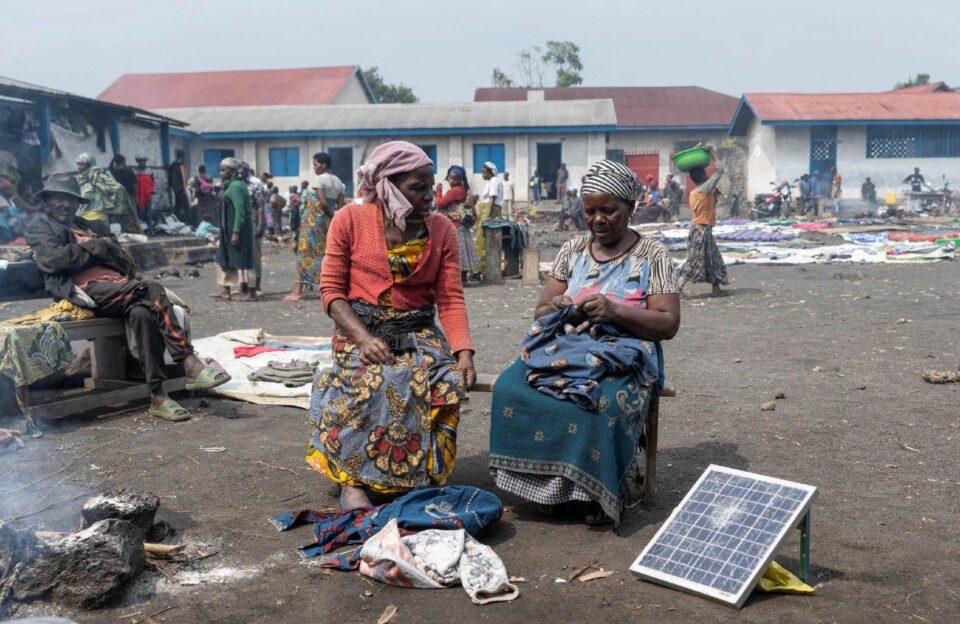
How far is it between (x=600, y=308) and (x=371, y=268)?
3.63ft

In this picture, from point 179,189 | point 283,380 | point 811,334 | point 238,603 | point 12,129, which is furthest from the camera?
point 179,189

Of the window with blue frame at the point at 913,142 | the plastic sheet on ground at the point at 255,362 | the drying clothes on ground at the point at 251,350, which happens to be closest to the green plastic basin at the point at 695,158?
the plastic sheet on ground at the point at 255,362

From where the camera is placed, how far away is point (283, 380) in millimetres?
6727

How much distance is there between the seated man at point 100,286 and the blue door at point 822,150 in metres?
30.6

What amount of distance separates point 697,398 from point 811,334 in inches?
119

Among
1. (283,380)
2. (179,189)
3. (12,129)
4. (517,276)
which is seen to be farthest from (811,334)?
(179,189)

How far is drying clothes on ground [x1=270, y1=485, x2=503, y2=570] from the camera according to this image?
3.64 m

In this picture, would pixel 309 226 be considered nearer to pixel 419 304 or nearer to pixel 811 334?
pixel 811 334

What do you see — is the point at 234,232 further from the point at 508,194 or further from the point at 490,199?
the point at 508,194

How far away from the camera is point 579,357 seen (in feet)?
12.8

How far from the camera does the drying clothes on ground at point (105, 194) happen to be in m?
14.6

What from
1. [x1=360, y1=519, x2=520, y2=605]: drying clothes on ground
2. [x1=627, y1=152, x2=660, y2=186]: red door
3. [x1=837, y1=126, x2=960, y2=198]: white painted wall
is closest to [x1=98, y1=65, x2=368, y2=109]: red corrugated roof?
[x1=627, y1=152, x2=660, y2=186]: red door

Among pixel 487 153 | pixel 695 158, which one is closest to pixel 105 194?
pixel 695 158

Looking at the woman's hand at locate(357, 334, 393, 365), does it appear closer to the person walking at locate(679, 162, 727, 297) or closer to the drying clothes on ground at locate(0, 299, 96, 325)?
the drying clothes on ground at locate(0, 299, 96, 325)
